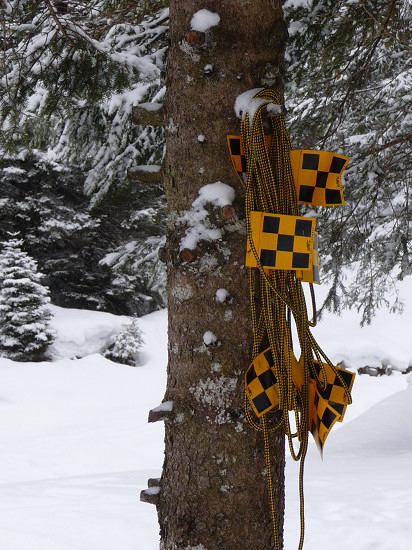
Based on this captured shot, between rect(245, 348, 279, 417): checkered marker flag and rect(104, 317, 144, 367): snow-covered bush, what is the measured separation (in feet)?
37.8

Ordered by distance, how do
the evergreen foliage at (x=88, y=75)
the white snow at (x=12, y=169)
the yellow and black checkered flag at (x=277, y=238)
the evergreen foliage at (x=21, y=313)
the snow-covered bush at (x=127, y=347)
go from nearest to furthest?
the yellow and black checkered flag at (x=277, y=238) → the evergreen foliage at (x=88, y=75) → the evergreen foliage at (x=21, y=313) → the snow-covered bush at (x=127, y=347) → the white snow at (x=12, y=169)

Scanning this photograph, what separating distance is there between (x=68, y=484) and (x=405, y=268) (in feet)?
11.8

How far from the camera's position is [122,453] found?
712 centimetres

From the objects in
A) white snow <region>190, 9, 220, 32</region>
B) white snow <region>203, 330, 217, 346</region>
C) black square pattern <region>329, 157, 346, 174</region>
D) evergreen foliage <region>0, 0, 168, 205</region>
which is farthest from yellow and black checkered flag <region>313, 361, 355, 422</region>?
evergreen foliage <region>0, 0, 168, 205</region>

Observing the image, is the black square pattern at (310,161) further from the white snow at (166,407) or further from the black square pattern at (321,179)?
the white snow at (166,407)

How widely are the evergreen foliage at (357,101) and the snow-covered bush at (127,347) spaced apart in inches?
292

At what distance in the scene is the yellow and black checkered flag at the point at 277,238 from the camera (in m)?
1.37

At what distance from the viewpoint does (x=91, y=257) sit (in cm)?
1499

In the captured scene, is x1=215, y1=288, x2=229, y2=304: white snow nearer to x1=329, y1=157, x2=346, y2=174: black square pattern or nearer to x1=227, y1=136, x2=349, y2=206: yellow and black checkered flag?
x1=227, y1=136, x2=349, y2=206: yellow and black checkered flag

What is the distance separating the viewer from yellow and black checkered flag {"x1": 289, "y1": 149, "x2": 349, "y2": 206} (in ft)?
4.93

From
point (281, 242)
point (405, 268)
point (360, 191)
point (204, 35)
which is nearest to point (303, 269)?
point (281, 242)

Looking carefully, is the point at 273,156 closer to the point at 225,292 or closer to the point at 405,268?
the point at 225,292

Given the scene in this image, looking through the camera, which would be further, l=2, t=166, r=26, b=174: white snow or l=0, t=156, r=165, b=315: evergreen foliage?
l=0, t=156, r=165, b=315: evergreen foliage

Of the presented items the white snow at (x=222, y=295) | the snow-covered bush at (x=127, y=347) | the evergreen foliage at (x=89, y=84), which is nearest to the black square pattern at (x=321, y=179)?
the white snow at (x=222, y=295)
